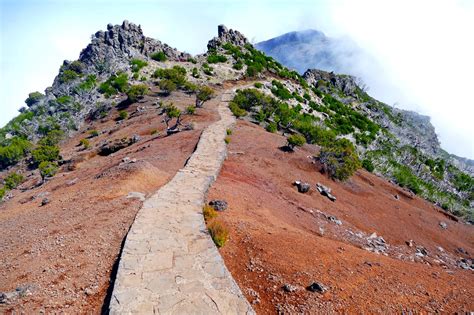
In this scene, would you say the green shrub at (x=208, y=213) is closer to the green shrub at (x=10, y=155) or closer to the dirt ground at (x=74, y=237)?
the dirt ground at (x=74, y=237)

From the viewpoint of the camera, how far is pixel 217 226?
10070 millimetres

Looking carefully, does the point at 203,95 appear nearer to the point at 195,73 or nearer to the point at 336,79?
the point at 195,73

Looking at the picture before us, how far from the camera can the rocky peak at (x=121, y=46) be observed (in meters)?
62.2

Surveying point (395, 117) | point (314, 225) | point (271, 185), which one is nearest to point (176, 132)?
point (271, 185)

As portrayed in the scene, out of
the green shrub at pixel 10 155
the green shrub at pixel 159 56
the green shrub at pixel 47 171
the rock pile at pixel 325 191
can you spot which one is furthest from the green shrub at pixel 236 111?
the green shrub at pixel 159 56

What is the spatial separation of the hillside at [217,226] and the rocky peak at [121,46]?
2467 centimetres

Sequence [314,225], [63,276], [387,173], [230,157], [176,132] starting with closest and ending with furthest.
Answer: [63,276] → [314,225] → [230,157] → [176,132] → [387,173]

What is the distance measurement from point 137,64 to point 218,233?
51074mm

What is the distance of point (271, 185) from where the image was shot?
1873cm

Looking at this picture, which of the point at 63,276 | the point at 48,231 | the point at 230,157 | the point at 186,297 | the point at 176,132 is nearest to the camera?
the point at 186,297

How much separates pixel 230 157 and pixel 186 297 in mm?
13854

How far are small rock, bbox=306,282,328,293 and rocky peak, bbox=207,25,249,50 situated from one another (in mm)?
71241

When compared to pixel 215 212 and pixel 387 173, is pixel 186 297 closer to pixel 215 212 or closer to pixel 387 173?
pixel 215 212

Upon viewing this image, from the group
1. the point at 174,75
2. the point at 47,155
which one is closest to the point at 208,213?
the point at 47,155
